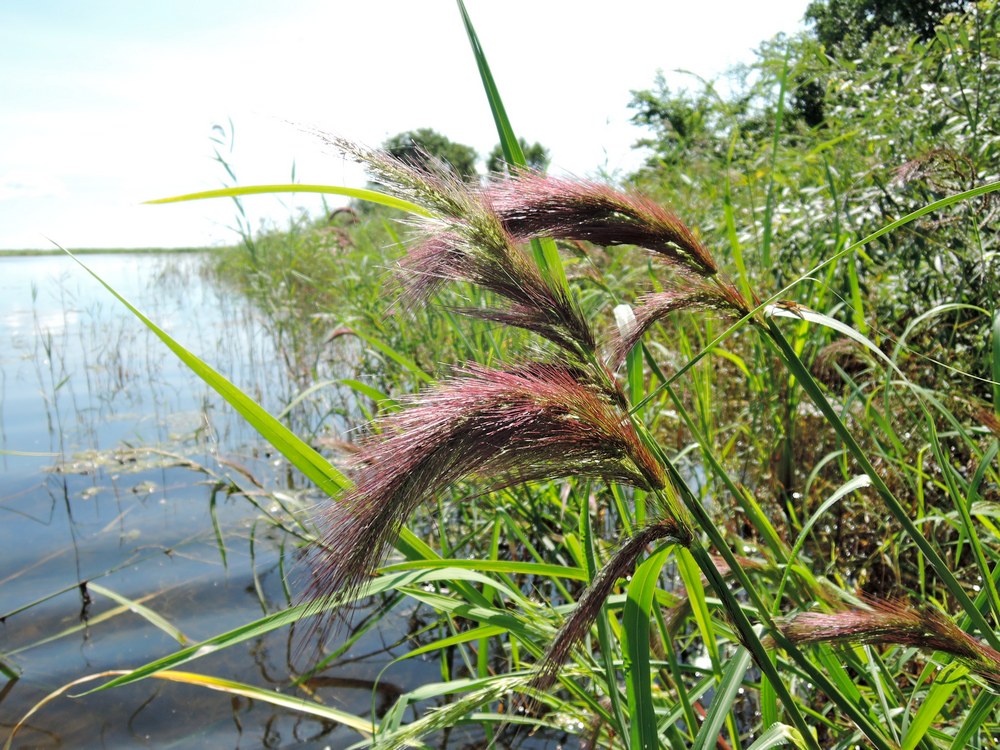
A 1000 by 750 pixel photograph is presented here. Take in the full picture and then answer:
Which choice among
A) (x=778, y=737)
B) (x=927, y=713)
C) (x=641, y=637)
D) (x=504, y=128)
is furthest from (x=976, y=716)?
(x=504, y=128)

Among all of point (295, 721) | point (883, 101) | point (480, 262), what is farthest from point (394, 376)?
point (480, 262)

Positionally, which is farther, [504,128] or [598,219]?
[504,128]

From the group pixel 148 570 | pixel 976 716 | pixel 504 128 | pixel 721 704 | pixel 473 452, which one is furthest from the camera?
pixel 148 570

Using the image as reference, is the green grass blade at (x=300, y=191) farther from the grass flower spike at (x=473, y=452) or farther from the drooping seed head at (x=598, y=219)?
the grass flower spike at (x=473, y=452)

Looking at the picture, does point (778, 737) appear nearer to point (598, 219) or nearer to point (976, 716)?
point (976, 716)

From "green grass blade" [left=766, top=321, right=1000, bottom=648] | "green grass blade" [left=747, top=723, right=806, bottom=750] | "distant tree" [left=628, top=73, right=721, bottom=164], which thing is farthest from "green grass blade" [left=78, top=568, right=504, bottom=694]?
"distant tree" [left=628, top=73, right=721, bottom=164]

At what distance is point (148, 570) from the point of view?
3.72m

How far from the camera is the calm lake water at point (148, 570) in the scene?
2.58m

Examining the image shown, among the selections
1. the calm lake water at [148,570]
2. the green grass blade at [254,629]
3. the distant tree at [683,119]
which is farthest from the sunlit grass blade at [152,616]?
the distant tree at [683,119]

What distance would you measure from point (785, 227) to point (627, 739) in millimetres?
2445

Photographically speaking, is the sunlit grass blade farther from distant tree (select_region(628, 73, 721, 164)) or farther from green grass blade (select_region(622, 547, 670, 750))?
distant tree (select_region(628, 73, 721, 164))

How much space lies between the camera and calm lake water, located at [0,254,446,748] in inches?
102

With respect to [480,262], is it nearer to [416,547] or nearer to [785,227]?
[416,547]

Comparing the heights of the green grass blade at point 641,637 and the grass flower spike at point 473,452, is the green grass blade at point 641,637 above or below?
A: below
